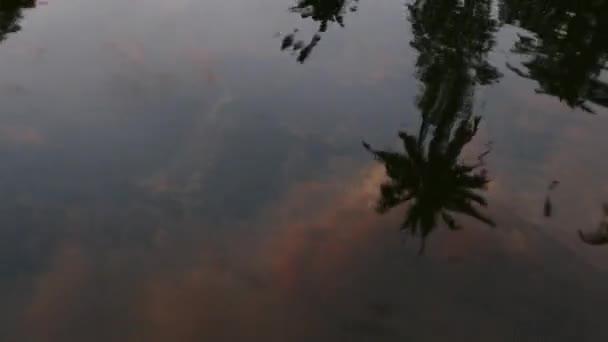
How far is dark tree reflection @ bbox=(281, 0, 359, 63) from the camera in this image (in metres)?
19.1

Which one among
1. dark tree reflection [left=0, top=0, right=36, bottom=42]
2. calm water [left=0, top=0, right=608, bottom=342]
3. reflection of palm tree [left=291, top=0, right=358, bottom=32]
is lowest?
calm water [left=0, top=0, right=608, bottom=342]

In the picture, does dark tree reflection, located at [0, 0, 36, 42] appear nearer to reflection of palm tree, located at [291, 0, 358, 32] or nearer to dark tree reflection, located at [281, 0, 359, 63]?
Answer: dark tree reflection, located at [281, 0, 359, 63]

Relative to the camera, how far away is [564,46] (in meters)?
19.4

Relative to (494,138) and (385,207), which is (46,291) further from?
(494,138)

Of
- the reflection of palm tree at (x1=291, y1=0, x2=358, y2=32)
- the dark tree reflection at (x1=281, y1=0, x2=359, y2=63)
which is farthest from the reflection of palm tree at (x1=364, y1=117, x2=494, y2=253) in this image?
the reflection of palm tree at (x1=291, y1=0, x2=358, y2=32)

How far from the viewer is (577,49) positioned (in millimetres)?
19156

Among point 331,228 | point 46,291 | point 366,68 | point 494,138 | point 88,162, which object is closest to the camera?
point 46,291

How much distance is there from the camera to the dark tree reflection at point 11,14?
746 inches

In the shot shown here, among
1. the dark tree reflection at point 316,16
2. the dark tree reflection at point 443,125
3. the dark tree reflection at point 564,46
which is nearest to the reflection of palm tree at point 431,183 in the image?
the dark tree reflection at point 443,125

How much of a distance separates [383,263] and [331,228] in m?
1.42

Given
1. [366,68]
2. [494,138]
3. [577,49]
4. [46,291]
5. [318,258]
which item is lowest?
[46,291]

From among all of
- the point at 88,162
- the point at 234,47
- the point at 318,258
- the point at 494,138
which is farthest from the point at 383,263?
the point at 234,47

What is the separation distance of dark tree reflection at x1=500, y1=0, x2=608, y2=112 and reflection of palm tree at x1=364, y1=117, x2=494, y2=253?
435 centimetres

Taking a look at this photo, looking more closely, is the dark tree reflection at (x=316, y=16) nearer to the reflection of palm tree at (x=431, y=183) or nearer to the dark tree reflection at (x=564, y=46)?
the reflection of palm tree at (x=431, y=183)
